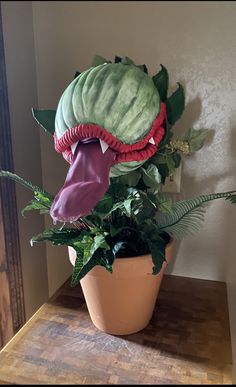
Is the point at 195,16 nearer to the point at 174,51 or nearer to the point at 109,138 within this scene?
the point at 174,51

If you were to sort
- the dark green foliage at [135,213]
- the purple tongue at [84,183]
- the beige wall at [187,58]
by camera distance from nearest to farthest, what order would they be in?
the purple tongue at [84,183] → the dark green foliage at [135,213] → the beige wall at [187,58]

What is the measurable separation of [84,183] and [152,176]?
16cm

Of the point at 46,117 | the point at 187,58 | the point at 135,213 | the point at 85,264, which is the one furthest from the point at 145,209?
the point at 187,58

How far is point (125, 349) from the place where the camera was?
0.66m

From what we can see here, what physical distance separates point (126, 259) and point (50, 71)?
59 cm

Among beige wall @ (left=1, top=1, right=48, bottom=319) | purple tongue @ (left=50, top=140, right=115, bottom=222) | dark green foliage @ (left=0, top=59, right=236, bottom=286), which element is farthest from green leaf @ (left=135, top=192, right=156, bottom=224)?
beige wall @ (left=1, top=1, right=48, bottom=319)

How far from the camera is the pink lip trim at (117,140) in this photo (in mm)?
538

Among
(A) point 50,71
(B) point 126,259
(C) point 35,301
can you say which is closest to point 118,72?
(B) point 126,259

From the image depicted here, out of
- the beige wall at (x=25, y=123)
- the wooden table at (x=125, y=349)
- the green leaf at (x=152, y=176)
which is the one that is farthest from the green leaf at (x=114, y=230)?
the beige wall at (x=25, y=123)

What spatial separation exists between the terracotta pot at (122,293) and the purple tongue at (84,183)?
18 cm

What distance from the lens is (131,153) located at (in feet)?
1.87

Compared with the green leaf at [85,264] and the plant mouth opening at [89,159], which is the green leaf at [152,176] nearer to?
the plant mouth opening at [89,159]

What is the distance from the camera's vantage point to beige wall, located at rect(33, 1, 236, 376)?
0.79 metres

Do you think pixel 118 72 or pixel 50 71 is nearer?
pixel 118 72
